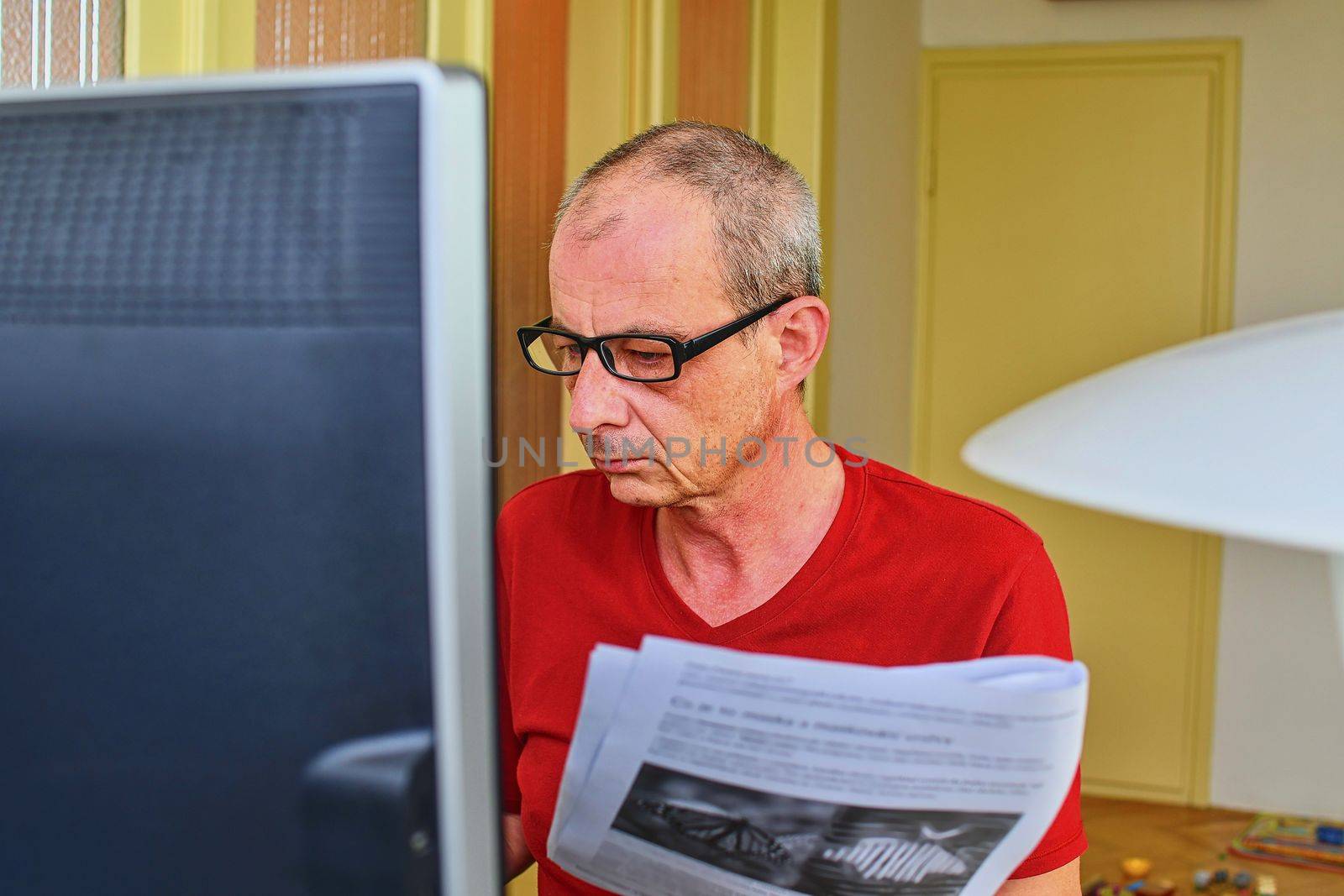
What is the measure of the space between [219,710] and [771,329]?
0.80 meters

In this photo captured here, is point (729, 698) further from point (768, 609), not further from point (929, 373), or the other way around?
point (929, 373)

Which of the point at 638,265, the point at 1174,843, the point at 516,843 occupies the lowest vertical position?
the point at 1174,843

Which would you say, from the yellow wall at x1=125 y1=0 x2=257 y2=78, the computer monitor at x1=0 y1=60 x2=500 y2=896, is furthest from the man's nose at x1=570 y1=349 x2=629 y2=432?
the computer monitor at x1=0 y1=60 x2=500 y2=896

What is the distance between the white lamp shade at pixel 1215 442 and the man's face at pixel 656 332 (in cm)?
24

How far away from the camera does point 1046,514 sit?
406 cm

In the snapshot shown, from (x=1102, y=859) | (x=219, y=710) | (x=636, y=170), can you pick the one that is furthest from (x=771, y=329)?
(x=1102, y=859)

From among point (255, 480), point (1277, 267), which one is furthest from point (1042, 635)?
point (1277, 267)

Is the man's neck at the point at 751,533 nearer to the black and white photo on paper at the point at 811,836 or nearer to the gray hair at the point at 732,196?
the gray hair at the point at 732,196

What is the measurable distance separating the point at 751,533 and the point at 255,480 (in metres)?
0.83

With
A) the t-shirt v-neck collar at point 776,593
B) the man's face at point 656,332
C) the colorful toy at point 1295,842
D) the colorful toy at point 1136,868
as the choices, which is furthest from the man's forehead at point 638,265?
the colorful toy at point 1295,842

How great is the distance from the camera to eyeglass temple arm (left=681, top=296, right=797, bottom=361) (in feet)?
3.50

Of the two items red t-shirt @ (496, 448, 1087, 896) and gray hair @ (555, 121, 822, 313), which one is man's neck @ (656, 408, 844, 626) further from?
gray hair @ (555, 121, 822, 313)

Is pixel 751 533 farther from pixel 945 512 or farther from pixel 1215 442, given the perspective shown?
pixel 1215 442

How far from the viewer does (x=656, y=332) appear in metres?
1.06
